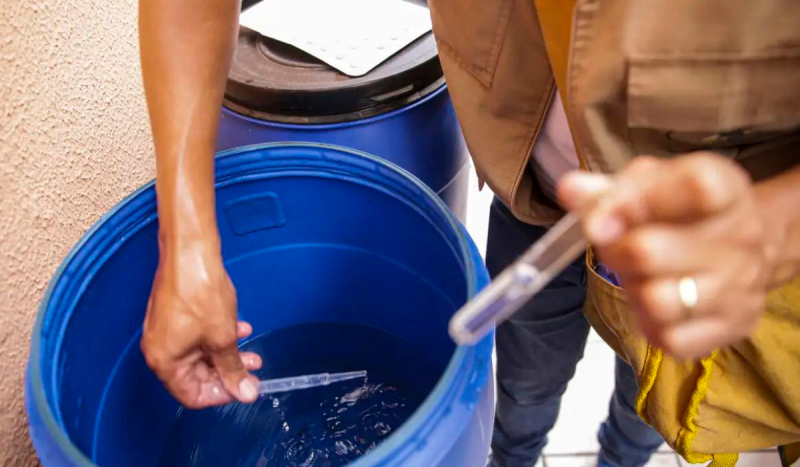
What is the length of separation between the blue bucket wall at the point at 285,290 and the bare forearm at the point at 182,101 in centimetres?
12

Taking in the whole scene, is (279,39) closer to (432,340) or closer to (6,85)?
(6,85)

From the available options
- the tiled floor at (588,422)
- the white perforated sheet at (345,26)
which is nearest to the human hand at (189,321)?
the white perforated sheet at (345,26)

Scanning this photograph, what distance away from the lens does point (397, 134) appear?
801 millimetres

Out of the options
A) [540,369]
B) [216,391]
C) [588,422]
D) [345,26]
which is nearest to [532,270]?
[216,391]

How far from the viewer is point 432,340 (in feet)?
2.31

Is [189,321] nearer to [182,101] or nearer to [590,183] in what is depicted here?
[182,101]

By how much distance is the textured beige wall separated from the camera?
658 mm

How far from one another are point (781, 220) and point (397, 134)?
1.89 ft

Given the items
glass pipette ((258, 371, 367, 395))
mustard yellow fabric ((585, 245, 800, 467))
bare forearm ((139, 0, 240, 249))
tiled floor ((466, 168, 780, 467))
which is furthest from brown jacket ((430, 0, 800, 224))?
tiled floor ((466, 168, 780, 467))

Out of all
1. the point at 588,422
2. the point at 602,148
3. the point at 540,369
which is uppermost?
the point at 602,148

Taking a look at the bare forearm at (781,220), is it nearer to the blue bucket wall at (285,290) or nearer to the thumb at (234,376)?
the blue bucket wall at (285,290)

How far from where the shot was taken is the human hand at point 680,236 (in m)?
0.21

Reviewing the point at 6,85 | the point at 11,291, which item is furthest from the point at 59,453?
the point at 6,85

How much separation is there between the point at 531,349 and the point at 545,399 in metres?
0.12
